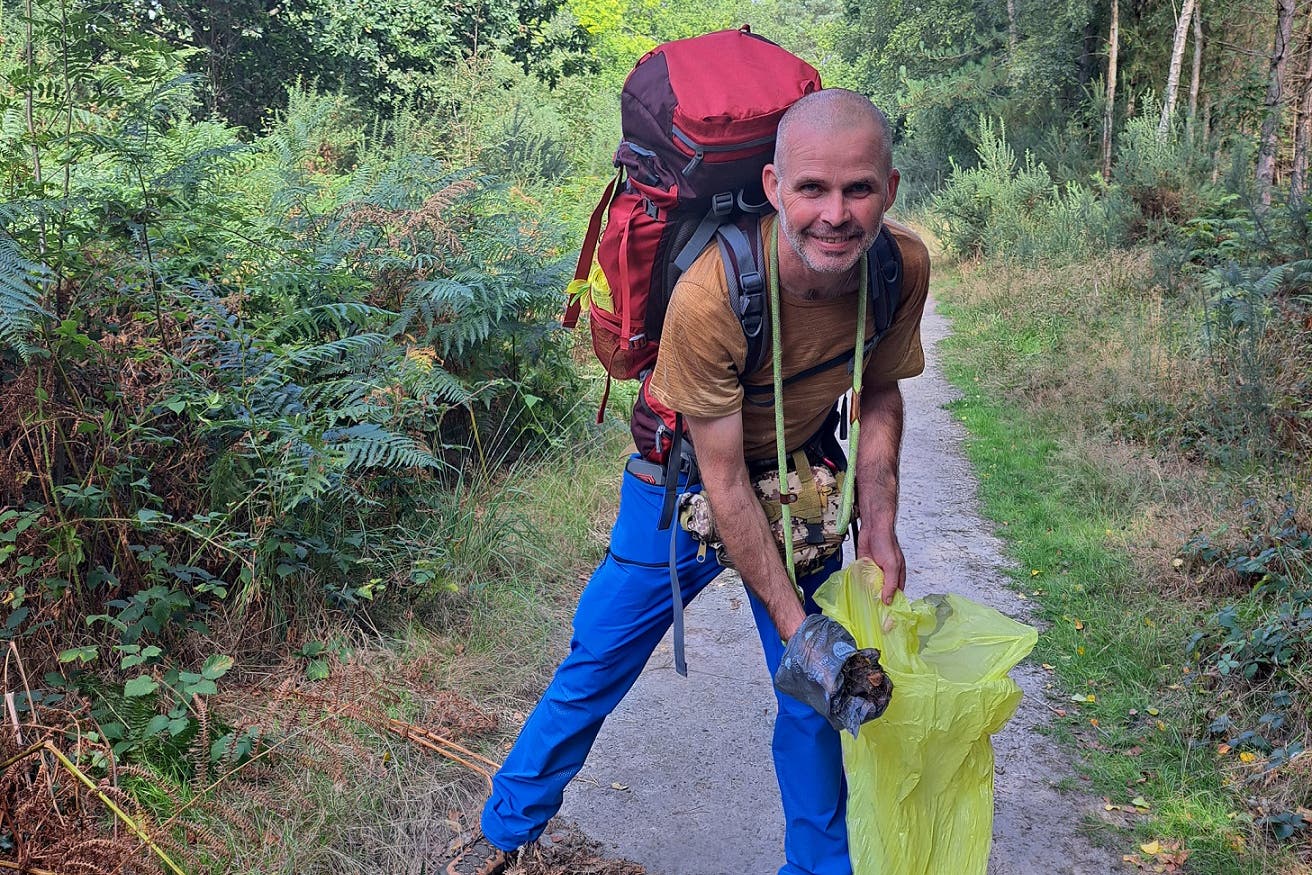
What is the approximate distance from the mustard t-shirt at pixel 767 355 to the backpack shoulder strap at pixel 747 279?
2 cm

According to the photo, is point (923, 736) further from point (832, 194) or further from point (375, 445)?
point (375, 445)

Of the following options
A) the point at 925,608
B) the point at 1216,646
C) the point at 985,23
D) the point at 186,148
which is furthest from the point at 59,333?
the point at 985,23

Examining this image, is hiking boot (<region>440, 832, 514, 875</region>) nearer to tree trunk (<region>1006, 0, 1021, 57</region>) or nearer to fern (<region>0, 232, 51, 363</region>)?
fern (<region>0, 232, 51, 363</region>)

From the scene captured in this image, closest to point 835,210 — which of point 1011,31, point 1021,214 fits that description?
point 1021,214

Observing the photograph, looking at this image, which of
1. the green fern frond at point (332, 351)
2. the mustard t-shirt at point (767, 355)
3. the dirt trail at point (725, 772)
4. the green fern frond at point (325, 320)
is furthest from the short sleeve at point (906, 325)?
the green fern frond at point (325, 320)

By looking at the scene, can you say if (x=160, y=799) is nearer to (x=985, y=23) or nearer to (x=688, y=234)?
(x=688, y=234)

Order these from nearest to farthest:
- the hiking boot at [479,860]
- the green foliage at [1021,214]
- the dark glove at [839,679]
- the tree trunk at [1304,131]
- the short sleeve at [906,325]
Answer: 1. the dark glove at [839,679]
2. the short sleeve at [906,325]
3. the hiking boot at [479,860]
4. the tree trunk at [1304,131]
5. the green foliage at [1021,214]

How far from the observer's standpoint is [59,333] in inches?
133

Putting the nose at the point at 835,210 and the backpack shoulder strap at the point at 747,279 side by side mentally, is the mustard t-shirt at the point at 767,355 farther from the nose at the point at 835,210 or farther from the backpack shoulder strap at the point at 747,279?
A: the nose at the point at 835,210

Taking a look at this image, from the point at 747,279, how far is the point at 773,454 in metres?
0.53

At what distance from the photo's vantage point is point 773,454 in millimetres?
2646

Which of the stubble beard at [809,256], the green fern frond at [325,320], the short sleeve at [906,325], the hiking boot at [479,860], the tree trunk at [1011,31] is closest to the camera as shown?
the stubble beard at [809,256]

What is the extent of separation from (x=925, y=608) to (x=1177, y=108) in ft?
50.5

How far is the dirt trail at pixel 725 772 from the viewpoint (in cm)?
327
